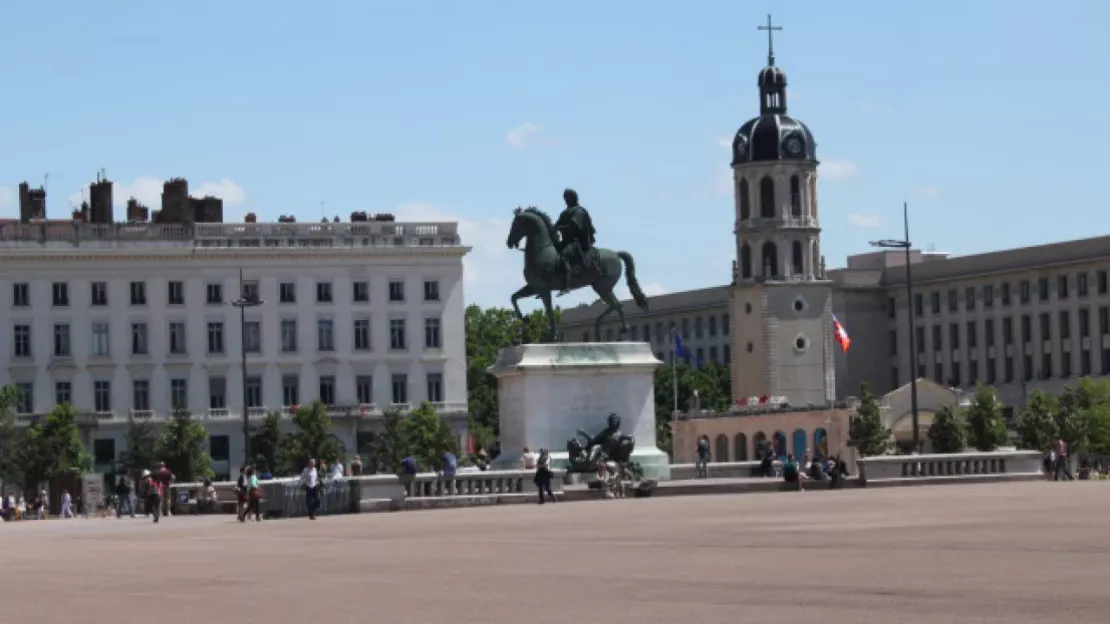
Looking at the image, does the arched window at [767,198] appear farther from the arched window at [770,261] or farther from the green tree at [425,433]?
the green tree at [425,433]

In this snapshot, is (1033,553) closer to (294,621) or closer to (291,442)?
(294,621)

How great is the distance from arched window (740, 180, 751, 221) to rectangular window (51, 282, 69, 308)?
231ft

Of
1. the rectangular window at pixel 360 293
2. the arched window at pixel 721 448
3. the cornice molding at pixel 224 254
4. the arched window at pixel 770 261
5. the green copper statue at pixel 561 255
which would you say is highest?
the arched window at pixel 770 261

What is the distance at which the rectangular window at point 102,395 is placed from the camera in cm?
11425

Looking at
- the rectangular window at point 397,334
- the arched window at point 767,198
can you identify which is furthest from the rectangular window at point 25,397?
the arched window at point 767,198

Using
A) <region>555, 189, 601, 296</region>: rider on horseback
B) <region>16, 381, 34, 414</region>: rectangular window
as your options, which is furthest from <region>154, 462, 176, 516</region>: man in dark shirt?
<region>16, 381, 34, 414</region>: rectangular window

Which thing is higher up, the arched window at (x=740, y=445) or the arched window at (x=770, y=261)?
the arched window at (x=770, y=261)

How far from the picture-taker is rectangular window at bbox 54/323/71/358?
114 m

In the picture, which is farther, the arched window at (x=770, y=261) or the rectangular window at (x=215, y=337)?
the arched window at (x=770, y=261)

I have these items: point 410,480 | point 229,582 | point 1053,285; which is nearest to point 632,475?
point 410,480

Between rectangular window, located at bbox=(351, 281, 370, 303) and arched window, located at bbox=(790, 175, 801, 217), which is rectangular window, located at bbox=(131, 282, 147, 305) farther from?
arched window, located at bbox=(790, 175, 801, 217)

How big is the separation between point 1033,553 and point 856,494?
2397 cm

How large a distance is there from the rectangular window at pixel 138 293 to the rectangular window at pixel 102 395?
4221mm

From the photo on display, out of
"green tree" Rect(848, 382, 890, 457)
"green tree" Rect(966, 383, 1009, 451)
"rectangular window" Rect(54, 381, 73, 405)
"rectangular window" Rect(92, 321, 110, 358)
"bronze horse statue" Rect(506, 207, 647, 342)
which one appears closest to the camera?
"bronze horse statue" Rect(506, 207, 647, 342)
